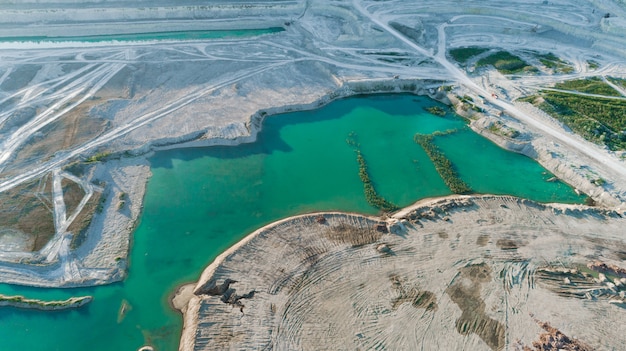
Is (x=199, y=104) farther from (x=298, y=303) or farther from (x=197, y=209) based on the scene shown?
(x=298, y=303)

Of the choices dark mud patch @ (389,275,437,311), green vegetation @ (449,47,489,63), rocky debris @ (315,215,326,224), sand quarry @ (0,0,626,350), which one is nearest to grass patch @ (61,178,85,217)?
sand quarry @ (0,0,626,350)

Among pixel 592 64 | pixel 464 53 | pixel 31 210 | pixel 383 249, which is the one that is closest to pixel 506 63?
pixel 464 53

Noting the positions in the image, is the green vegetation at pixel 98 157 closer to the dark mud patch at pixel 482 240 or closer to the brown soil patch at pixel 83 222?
the brown soil patch at pixel 83 222

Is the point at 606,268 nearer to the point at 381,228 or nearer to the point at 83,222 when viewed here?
the point at 381,228

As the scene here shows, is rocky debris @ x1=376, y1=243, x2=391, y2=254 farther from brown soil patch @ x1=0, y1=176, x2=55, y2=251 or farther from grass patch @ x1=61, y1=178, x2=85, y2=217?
brown soil patch @ x1=0, y1=176, x2=55, y2=251

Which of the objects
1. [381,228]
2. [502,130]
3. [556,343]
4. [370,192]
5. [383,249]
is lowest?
[556,343]
